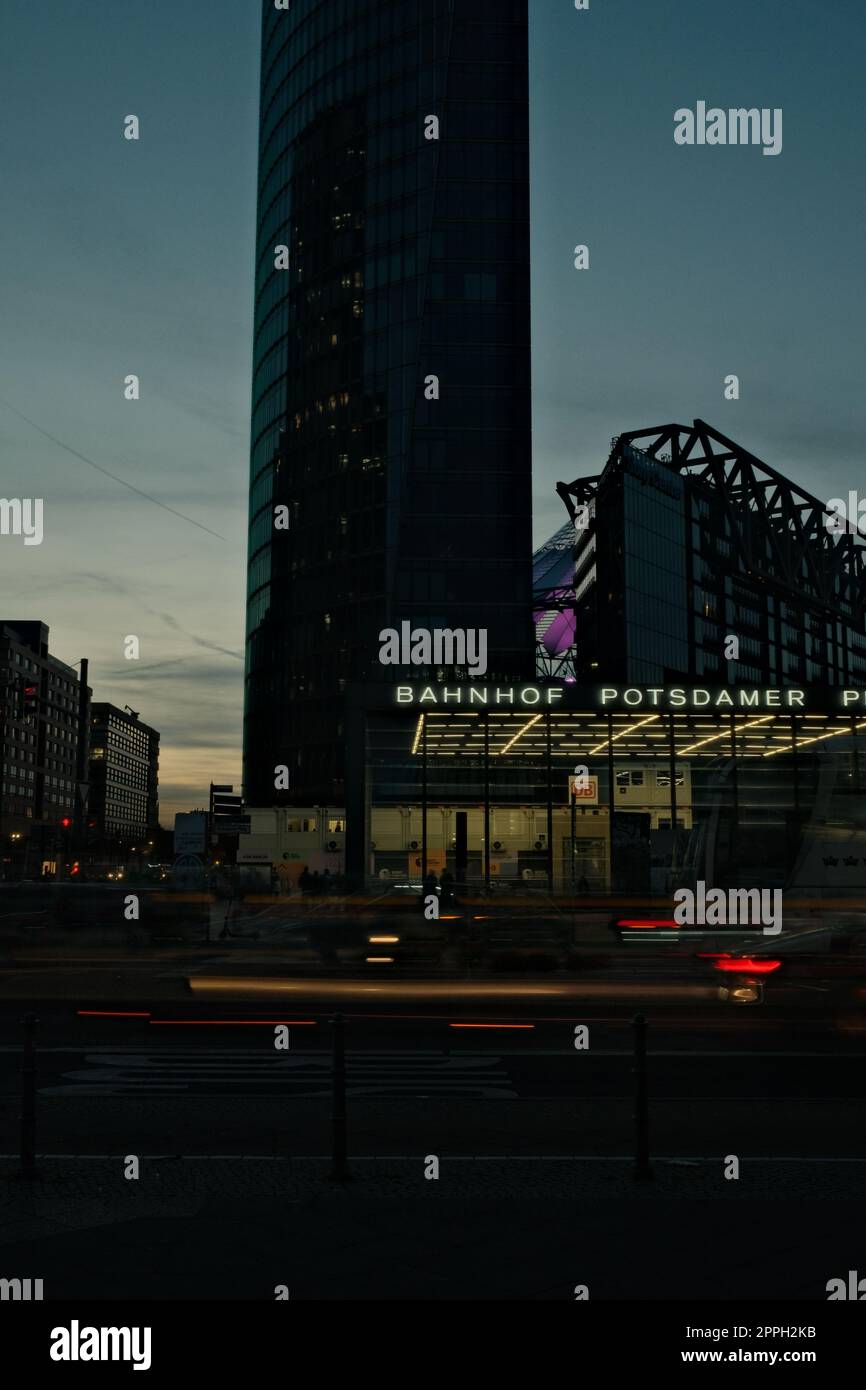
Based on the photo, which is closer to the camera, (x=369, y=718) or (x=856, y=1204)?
(x=856, y=1204)

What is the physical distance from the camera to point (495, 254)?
101 metres

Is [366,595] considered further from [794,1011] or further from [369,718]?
[794,1011]

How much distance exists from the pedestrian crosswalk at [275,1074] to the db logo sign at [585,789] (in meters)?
27.1

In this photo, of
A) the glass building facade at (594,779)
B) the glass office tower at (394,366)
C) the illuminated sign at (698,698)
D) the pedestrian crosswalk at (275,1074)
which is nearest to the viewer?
the pedestrian crosswalk at (275,1074)

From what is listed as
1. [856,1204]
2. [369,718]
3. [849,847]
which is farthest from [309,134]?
[856,1204]

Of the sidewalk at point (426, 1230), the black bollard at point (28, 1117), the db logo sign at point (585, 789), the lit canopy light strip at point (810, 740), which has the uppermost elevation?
the lit canopy light strip at point (810, 740)

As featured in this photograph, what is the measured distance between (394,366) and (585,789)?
6879 cm

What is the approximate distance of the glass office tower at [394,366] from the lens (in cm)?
9819

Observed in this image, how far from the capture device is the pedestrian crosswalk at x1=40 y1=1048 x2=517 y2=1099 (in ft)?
38.5

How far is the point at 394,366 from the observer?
10200cm

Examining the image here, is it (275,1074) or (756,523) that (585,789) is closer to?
(275,1074)

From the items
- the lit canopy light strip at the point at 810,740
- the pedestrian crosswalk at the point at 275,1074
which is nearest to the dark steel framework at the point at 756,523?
the lit canopy light strip at the point at 810,740

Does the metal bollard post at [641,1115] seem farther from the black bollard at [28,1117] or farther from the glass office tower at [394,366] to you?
the glass office tower at [394,366]
